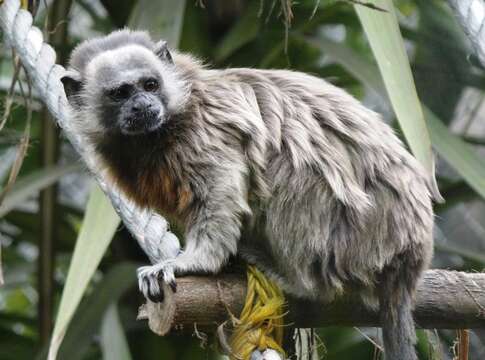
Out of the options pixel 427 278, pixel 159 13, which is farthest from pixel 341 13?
pixel 427 278

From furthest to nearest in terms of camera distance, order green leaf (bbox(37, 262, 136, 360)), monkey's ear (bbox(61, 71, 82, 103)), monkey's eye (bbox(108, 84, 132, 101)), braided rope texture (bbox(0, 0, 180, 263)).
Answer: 1. green leaf (bbox(37, 262, 136, 360))
2. monkey's ear (bbox(61, 71, 82, 103))
3. monkey's eye (bbox(108, 84, 132, 101))
4. braided rope texture (bbox(0, 0, 180, 263))

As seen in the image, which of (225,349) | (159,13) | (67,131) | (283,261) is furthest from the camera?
(159,13)

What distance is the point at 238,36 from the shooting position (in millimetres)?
4031

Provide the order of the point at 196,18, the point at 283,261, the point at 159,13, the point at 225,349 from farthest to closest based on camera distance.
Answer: the point at 196,18 < the point at 159,13 < the point at 283,261 < the point at 225,349

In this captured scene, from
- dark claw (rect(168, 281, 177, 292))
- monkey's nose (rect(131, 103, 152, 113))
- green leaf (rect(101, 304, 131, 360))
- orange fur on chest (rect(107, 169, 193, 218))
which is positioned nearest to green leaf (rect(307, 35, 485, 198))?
orange fur on chest (rect(107, 169, 193, 218))

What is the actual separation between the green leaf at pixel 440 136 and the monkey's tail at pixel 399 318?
2.23ft

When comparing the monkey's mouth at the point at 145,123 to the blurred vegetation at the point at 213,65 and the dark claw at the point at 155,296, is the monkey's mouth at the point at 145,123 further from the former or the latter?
the blurred vegetation at the point at 213,65

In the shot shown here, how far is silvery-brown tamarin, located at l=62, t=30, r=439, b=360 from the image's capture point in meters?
2.56

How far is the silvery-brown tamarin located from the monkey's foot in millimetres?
10

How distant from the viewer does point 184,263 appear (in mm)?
2506

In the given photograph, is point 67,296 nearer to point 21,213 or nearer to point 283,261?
point 283,261

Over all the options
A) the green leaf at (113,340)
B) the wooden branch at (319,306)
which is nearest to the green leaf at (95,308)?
the green leaf at (113,340)

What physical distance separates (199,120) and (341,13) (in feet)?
5.84

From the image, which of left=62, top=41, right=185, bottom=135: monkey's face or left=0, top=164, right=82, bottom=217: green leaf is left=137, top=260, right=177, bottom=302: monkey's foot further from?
left=0, top=164, right=82, bottom=217: green leaf
